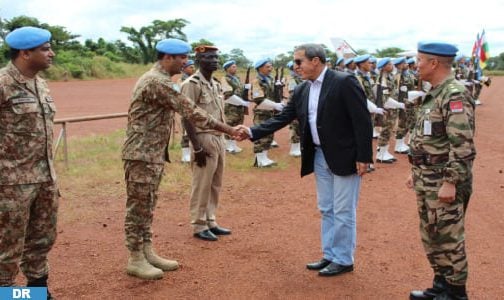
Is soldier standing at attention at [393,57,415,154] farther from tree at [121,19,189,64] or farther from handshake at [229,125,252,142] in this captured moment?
tree at [121,19,189,64]

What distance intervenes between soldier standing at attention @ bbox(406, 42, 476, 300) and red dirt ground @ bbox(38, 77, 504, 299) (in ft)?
1.94

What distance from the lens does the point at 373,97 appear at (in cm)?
995

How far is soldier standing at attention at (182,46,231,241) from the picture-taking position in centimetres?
524

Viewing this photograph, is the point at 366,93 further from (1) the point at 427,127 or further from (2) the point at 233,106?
(1) the point at 427,127

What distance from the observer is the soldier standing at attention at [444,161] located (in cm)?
347

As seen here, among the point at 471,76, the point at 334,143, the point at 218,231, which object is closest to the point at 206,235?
the point at 218,231

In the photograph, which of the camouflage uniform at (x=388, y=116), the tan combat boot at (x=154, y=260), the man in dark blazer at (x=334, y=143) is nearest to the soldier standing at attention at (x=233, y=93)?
the camouflage uniform at (x=388, y=116)

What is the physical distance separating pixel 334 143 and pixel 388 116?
6.02 metres

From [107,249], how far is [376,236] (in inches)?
112

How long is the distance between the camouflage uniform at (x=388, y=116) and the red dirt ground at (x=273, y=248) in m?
1.38

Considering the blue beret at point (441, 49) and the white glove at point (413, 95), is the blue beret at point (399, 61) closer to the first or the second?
the white glove at point (413, 95)

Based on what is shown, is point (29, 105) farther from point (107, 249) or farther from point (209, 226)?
point (209, 226)

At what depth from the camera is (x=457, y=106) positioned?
348cm

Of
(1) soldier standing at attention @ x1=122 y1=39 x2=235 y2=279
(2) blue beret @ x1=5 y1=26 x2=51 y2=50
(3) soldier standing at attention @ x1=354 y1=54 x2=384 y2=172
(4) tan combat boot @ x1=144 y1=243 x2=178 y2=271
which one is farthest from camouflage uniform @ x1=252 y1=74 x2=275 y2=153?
(2) blue beret @ x1=5 y1=26 x2=51 y2=50
